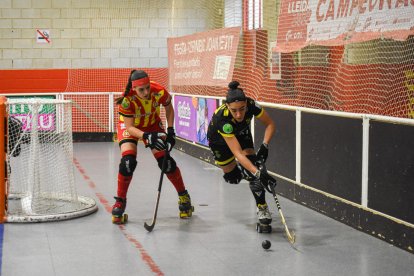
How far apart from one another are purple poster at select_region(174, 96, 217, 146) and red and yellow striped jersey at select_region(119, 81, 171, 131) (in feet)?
13.1

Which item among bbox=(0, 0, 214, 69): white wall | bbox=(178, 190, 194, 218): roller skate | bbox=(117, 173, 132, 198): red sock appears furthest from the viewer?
bbox=(0, 0, 214, 69): white wall

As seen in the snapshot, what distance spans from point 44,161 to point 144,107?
1.19 m

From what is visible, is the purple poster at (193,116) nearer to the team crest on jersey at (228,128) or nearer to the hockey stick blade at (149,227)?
the hockey stick blade at (149,227)

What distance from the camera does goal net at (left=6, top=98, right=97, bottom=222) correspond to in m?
7.25

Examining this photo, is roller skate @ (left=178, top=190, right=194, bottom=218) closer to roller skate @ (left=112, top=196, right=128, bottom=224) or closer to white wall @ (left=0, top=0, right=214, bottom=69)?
roller skate @ (left=112, top=196, right=128, bottom=224)

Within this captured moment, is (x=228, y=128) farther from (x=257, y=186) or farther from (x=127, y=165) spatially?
(x=127, y=165)

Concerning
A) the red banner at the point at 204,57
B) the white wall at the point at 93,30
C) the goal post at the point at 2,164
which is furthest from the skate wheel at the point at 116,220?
the white wall at the point at 93,30

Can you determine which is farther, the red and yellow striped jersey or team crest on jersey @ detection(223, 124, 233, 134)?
the red and yellow striped jersey

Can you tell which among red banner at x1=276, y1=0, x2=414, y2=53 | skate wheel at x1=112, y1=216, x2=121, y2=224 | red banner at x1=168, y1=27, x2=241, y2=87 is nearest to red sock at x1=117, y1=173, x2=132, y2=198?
skate wheel at x1=112, y1=216, x2=121, y2=224

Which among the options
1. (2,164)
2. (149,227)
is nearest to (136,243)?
(149,227)

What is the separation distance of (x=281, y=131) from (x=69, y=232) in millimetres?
Result: 2968

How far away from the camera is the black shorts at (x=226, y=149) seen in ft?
22.1

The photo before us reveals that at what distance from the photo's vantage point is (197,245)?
6086mm

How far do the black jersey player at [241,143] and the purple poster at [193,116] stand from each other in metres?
4.40
